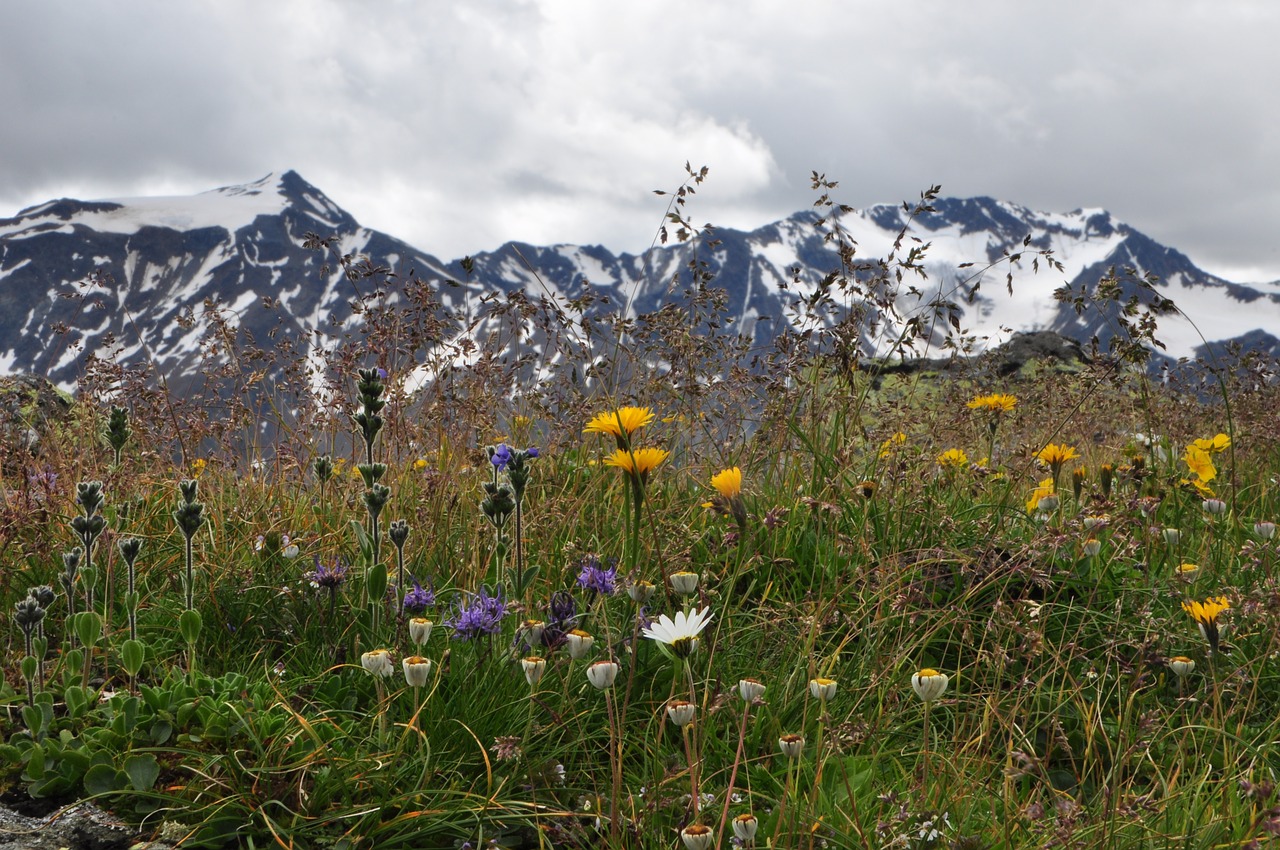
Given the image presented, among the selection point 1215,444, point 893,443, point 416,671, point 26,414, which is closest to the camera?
point 416,671

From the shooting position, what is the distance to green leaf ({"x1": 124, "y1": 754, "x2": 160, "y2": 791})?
66.2 inches

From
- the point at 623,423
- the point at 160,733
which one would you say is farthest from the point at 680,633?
the point at 160,733

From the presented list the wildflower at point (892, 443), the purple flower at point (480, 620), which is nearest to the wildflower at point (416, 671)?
the purple flower at point (480, 620)

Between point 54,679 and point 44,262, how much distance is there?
211663mm

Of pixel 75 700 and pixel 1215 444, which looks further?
pixel 1215 444

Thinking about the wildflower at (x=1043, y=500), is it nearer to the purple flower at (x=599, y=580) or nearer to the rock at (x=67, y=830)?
the purple flower at (x=599, y=580)

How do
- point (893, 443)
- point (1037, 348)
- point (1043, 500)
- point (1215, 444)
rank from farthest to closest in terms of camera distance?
point (1037, 348), point (1215, 444), point (893, 443), point (1043, 500)

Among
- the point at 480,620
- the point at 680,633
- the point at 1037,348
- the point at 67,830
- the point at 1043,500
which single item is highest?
the point at 1037,348

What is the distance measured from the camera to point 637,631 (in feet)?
5.93

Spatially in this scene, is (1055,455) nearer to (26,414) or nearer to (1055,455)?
(1055,455)

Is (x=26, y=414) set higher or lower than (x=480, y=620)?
higher

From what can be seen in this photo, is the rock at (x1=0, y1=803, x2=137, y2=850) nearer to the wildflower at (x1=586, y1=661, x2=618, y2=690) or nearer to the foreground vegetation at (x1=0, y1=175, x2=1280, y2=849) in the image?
the foreground vegetation at (x1=0, y1=175, x2=1280, y2=849)

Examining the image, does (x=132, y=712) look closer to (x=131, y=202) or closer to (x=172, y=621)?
(x=172, y=621)

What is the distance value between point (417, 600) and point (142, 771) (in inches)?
28.7
